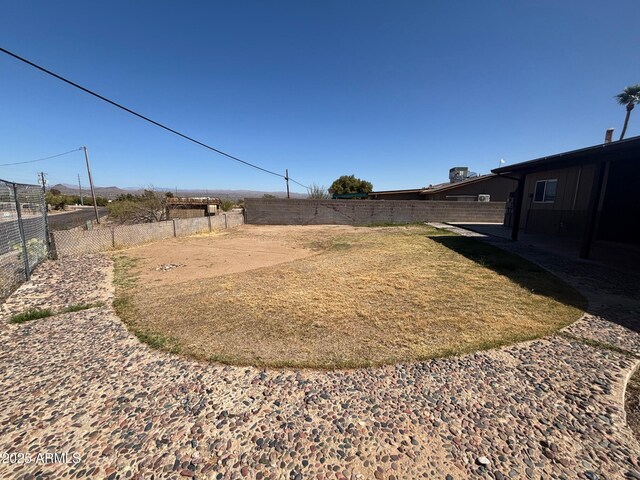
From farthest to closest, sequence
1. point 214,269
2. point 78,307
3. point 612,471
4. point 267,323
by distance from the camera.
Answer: point 214,269
point 78,307
point 267,323
point 612,471

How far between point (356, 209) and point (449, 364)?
56.2 ft

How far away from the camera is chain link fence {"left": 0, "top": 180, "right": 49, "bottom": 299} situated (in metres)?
→ 5.08

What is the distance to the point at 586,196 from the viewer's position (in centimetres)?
952

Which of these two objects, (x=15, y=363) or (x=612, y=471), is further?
(x=15, y=363)

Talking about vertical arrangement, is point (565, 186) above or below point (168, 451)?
above

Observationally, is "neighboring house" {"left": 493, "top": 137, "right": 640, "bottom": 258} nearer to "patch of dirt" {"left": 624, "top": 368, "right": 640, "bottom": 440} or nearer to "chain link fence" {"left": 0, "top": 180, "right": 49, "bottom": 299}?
"patch of dirt" {"left": 624, "top": 368, "right": 640, "bottom": 440}

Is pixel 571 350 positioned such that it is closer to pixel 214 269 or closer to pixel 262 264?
pixel 262 264

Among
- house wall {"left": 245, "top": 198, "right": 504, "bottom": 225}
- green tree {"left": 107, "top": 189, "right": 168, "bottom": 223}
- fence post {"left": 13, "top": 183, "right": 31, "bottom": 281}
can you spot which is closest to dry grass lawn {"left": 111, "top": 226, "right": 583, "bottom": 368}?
fence post {"left": 13, "top": 183, "right": 31, "bottom": 281}

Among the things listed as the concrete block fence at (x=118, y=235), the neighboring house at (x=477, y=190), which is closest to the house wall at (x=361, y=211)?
the neighboring house at (x=477, y=190)

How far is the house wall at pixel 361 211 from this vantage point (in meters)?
18.9

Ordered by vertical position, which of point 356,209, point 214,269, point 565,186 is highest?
point 565,186

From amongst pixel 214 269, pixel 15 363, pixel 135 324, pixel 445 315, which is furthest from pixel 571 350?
pixel 214 269

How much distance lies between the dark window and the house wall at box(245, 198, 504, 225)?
681 centimetres

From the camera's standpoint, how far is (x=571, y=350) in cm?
296
